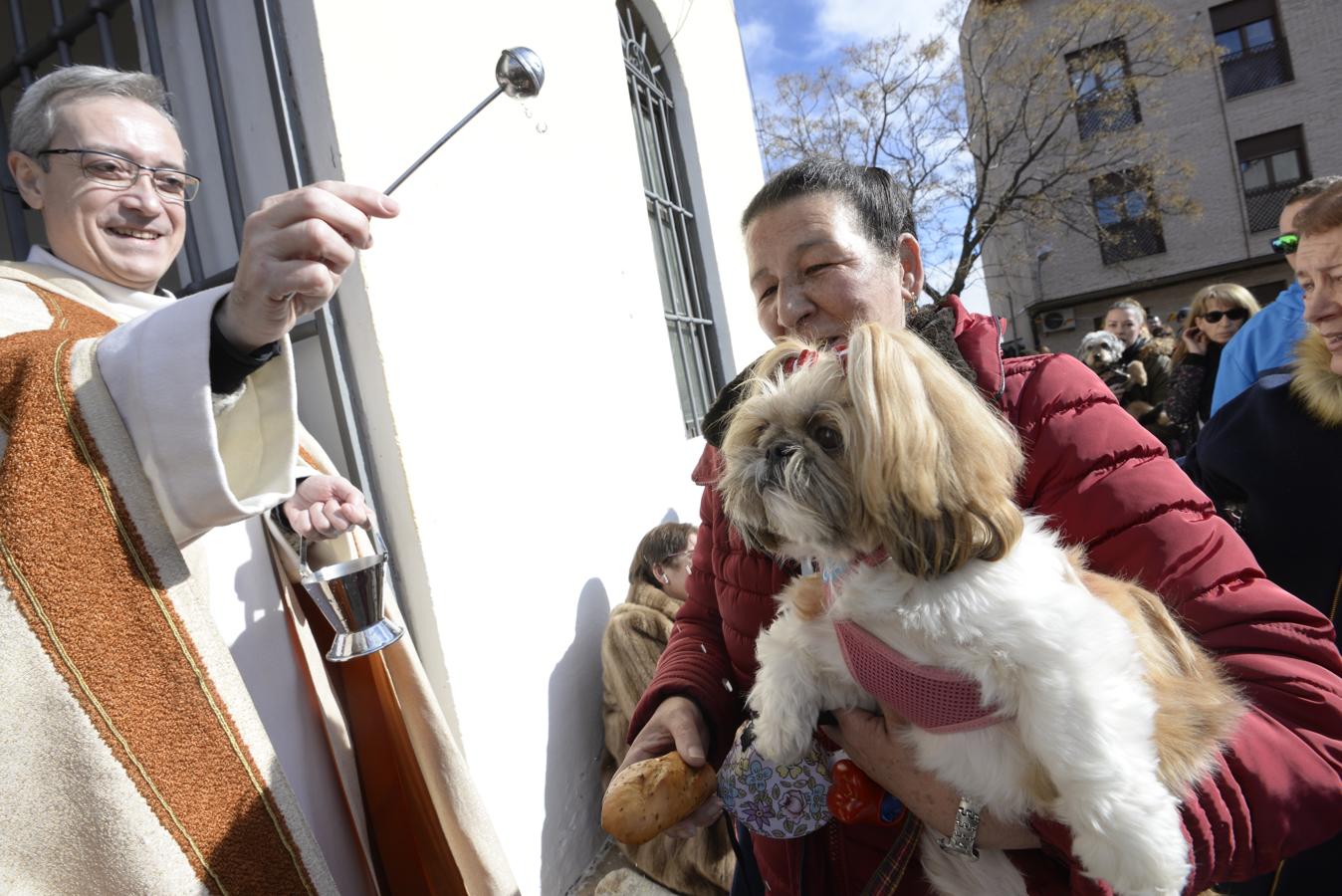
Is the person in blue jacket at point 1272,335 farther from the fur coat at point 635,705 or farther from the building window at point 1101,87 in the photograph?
the building window at point 1101,87

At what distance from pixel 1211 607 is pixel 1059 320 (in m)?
28.7

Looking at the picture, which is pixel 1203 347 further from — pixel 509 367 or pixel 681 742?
pixel 681 742

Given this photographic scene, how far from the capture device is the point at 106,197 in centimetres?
163

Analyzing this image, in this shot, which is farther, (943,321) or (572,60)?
(572,60)

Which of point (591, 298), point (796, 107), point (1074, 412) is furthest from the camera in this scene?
point (796, 107)

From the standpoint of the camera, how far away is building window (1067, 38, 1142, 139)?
20.4 m

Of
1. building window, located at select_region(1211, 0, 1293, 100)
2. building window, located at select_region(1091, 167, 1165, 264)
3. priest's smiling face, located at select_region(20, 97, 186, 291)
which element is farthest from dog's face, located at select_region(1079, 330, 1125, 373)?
building window, located at select_region(1211, 0, 1293, 100)

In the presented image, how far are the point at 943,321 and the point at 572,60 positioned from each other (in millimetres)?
3782

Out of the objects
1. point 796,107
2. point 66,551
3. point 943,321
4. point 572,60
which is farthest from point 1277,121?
point 66,551

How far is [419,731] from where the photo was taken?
1660 mm

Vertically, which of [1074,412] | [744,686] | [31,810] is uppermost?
[1074,412]

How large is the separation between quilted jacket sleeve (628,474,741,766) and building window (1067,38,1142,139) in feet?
72.8

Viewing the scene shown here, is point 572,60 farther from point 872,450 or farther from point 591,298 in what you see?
point 872,450

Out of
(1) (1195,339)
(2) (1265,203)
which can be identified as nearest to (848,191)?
(1) (1195,339)
